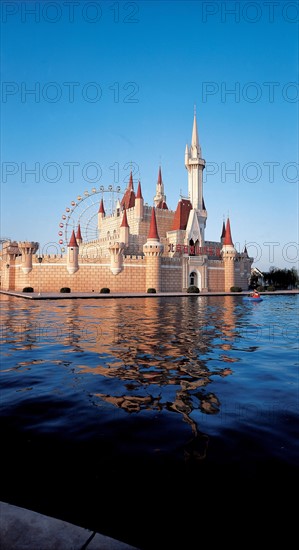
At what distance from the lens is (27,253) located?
159 ft

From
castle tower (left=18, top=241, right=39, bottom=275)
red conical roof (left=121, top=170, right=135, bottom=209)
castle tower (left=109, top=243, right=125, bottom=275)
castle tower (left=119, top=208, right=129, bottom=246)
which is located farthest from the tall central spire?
castle tower (left=18, top=241, right=39, bottom=275)

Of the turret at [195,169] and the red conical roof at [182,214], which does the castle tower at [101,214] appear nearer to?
the red conical roof at [182,214]

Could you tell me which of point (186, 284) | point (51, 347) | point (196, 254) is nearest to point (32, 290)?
point (186, 284)

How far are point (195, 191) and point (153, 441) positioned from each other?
61626mm

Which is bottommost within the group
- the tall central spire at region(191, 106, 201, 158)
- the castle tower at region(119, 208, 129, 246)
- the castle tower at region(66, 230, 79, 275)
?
the castle tower at region(66, 230, 79, 275)

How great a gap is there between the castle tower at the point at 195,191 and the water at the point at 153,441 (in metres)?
52.2

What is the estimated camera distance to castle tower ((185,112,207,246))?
60.7 metres

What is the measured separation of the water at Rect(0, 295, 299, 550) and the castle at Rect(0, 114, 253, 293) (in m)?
40.3

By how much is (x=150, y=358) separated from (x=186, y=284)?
4674cm

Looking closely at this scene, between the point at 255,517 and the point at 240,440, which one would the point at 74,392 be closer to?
the point at 240,440

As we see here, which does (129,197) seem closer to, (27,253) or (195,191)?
(195,191)

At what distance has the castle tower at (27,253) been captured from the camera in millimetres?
47969

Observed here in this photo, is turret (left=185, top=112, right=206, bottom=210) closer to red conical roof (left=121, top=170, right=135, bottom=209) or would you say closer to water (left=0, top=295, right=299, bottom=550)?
red conical roof (left=121, top=170, right=135, bottom=209)

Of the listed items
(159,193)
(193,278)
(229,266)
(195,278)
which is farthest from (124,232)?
(159,193)
